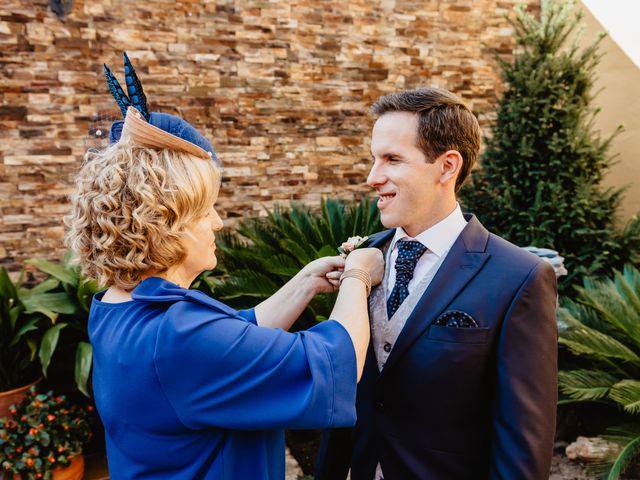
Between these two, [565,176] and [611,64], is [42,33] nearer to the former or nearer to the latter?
[565,176]

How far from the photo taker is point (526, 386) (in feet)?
5.12

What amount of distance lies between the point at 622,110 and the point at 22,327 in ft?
23.1

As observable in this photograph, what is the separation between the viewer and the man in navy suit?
62.0 inches

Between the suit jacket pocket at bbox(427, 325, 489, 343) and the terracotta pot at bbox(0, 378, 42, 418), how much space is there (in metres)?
3.27

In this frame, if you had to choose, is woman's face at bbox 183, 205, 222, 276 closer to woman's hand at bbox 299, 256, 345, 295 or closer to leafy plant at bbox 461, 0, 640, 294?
woman's hand at bbox 299, 256, 345, 295

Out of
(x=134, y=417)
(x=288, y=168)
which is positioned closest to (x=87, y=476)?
(x=134, y=417)

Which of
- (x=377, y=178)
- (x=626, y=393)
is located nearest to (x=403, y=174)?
(x=377, y=178)

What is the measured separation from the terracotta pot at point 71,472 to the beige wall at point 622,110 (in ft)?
20.8

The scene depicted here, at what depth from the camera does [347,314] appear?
1.53m

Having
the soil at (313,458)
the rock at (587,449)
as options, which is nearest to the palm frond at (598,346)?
the rock at (587,449)

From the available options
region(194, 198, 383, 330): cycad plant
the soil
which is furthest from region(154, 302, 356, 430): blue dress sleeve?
the soil

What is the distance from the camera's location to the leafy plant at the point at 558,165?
16.6 ft

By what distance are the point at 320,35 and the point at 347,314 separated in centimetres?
517

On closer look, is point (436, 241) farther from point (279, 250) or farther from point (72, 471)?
point (279, 250)
